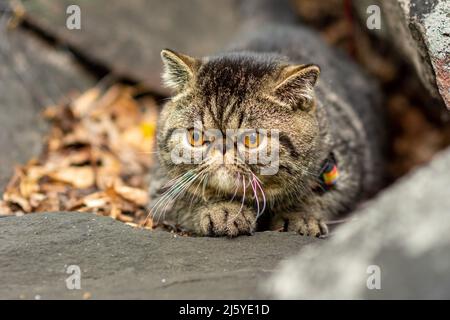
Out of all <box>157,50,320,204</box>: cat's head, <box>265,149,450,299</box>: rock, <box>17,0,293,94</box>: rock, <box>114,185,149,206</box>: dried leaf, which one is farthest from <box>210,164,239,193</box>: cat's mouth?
<box>17,0,293,94</box>: rock

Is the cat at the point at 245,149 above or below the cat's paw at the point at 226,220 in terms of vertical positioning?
above

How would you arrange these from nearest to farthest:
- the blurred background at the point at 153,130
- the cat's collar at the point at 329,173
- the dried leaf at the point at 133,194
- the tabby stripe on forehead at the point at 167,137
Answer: the blurred background at the point at 153,130 → the tabby stripe on forehead at the point at 167,137 → the cat's collar at the point at 329,173 → the dried leaf at the point at 133,194

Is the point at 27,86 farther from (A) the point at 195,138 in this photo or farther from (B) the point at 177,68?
(A) the point at 195,138

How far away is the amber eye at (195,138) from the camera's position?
366 centimetres

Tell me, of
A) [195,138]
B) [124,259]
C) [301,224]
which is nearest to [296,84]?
[195,138]

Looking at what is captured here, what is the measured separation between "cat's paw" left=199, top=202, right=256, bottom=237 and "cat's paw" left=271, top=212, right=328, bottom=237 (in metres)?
0.26

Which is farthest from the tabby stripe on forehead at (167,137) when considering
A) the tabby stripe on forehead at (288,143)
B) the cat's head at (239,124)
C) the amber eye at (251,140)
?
the tabby stripe on forehead at (288,143)

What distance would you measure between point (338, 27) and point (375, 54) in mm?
590

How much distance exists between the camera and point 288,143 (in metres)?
3.72

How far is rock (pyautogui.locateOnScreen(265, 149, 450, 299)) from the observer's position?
7.17 feet

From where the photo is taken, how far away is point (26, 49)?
19.9 feet

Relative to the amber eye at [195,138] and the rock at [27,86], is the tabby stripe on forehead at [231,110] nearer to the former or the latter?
the amber eye at [195,138]
